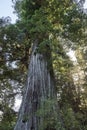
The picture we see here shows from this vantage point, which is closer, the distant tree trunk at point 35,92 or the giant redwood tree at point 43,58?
the giant redwood tree at point 43,58

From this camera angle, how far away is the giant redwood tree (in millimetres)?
5848

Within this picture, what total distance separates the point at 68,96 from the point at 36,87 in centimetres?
532

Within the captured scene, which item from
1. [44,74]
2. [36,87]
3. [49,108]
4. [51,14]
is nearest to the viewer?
[49,108]

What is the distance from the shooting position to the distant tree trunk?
→ 6.01m

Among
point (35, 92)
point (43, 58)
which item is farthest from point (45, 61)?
point (35, 92)

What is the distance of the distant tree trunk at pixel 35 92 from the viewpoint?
6.01 meters

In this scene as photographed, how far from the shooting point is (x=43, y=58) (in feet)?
26.1

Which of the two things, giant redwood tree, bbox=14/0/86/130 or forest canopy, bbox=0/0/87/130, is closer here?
giant redwood tree, bbox=14/0/86/130

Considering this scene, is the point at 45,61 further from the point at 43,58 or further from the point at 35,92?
the point at 35,92

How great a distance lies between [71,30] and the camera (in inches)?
354

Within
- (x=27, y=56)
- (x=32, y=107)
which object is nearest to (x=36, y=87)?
(x=32, y=107)

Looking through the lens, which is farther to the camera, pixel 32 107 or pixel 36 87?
pixel 36 87

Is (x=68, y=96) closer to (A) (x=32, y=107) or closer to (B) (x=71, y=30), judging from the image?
(B) (x=71, y=30)

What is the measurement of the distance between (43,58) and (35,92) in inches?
62.6
